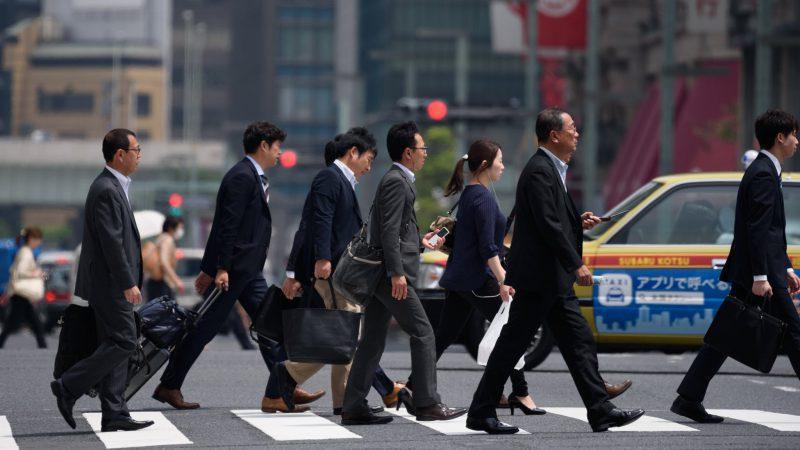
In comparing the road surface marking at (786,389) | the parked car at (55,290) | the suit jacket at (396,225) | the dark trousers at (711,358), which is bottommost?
the parked car at (55,290)

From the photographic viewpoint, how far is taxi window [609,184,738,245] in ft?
49.4

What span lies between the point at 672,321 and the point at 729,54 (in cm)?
2794

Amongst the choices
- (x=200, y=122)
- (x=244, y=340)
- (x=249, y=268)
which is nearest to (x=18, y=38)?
(x=200, y=122)

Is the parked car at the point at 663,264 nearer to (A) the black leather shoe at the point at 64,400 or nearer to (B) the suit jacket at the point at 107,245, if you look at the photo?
(B) the suit jacket at the point at 107,245

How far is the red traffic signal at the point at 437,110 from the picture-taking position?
3388cm

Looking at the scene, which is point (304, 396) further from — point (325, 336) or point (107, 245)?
point (107, 245)

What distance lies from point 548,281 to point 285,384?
234 cm

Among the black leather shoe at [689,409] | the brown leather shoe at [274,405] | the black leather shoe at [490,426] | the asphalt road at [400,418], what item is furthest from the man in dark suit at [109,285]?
the black leather shoe at [689,409]

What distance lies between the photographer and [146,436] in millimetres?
10234

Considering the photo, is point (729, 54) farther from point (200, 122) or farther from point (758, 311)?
point (200, 122)

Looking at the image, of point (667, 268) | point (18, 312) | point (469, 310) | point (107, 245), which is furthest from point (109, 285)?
point (18, 312)

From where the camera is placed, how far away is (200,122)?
6841 inches

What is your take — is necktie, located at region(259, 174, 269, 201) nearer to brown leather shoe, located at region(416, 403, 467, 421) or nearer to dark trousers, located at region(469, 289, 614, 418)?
brown leather shoe, located at region(416, 403, 467, 421)

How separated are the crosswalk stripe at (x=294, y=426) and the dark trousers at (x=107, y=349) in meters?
0.88
